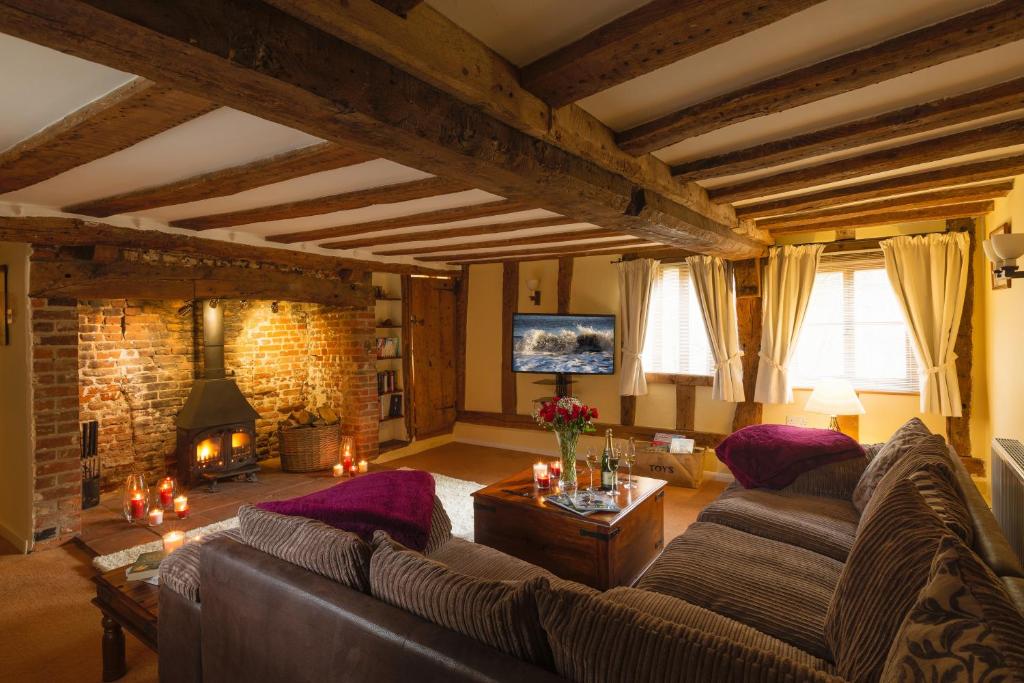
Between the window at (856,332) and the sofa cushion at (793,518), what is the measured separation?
6.47 ft

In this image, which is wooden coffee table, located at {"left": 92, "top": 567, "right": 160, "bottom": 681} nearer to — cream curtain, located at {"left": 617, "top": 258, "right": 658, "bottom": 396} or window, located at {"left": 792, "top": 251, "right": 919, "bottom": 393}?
cream curtain, located at {"left": 617, "top": 258, "right": 658, "bottom": 396}

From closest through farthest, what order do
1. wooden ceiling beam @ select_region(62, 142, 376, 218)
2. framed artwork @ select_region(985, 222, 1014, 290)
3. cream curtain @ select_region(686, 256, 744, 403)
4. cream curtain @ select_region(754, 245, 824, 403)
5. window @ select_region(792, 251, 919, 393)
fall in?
wooden ceiling beam @ select_region(62, 142, 376, 218) → framed artwork @ select_region(985, 222, 1014, 290) → window @ select_region(792, 251, 919, 393) → cream curtain @ select_region(754, 245, 824, 403) → cream curtain @ select_region(686, 256, 744, 403)

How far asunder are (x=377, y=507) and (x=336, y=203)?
1857 mm

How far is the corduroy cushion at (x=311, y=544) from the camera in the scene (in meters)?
1.53

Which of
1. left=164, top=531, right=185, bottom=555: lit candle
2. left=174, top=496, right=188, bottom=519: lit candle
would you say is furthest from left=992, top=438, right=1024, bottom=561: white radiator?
left=174, top=496, right=188, bottom=519: lit candle

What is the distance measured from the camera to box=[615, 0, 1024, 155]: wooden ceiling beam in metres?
1.51

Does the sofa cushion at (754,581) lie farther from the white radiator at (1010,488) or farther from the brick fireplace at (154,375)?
the brick fireplace at (154,375)

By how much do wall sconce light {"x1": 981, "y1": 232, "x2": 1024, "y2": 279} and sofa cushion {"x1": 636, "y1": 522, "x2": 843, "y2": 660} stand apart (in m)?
1.47

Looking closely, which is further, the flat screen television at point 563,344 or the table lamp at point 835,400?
the flat screen television at point 563,344

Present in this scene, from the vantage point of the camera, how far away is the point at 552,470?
11.2 ft

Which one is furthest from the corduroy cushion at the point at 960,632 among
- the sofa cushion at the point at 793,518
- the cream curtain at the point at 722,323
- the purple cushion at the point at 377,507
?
the cream curtain at the point at 722,323

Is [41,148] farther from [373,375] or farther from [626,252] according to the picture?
[626,252]

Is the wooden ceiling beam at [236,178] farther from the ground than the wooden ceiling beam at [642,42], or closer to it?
closer to it

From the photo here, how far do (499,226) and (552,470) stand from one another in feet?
6.04
